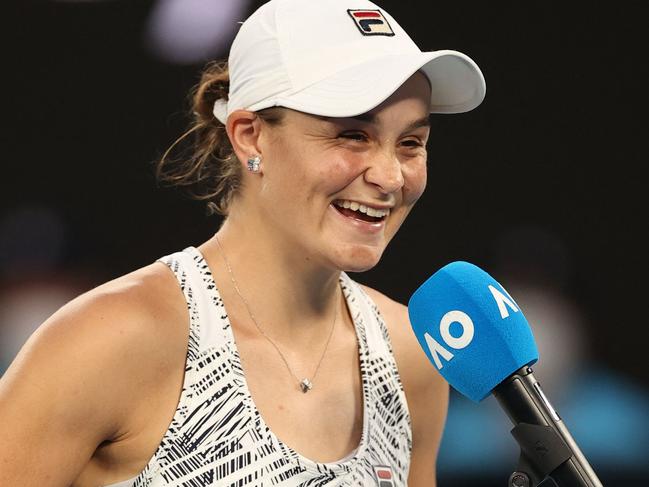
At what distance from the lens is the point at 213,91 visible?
1.62 m

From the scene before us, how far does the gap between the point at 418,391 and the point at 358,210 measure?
1.43ft

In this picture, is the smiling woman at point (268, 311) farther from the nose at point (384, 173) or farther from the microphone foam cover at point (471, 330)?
the microphone foam cover at point (471, 330)

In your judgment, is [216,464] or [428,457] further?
[428,457]

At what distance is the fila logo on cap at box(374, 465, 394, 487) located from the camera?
149 cm

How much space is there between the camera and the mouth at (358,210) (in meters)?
1.40

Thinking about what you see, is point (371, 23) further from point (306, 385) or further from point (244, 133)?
point (306, 385)

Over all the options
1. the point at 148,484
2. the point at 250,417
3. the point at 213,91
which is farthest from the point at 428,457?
the point at 213,91

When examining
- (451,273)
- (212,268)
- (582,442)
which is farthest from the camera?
(582,442)

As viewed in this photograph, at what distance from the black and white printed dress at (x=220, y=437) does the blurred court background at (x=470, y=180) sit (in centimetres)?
74

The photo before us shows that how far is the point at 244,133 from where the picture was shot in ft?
4.85

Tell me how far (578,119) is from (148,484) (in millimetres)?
1574

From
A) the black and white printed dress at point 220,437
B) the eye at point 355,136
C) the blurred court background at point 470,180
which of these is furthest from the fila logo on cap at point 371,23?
the blurred court background at point 470,180

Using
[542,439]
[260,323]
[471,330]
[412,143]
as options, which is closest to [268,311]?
[260,323]

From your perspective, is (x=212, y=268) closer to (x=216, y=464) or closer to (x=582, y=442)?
(x=216, y=464)
